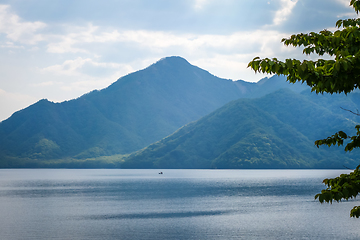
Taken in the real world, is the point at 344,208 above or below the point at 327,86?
below

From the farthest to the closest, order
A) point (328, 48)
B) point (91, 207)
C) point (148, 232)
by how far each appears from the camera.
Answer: point (91, 207) → point (148, 232) → point (328, 48)

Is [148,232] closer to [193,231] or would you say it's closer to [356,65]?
[193,231]

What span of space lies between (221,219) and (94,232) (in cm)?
2337

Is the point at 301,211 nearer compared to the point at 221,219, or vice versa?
the point at 221,219

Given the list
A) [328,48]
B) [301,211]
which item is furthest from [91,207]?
[328,48]

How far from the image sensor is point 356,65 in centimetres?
1184

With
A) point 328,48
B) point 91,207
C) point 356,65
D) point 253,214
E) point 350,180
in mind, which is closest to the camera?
point 356,65

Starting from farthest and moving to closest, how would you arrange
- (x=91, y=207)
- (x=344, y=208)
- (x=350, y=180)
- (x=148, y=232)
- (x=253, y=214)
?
(x=91, y=207) → (x=344, y=208) → (x=253, y=214) → (x=148, y=232) → (x=350, y=180)

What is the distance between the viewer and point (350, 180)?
1388 centimetres

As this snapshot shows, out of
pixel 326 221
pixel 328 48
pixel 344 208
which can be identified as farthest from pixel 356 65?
pixel 344 208

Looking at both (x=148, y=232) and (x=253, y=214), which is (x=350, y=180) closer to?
(x=148, y=232)

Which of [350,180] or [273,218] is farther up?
[350,180]

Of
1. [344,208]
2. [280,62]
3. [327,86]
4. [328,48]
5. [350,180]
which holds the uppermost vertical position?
[328,48]

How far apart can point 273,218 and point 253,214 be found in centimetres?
667
